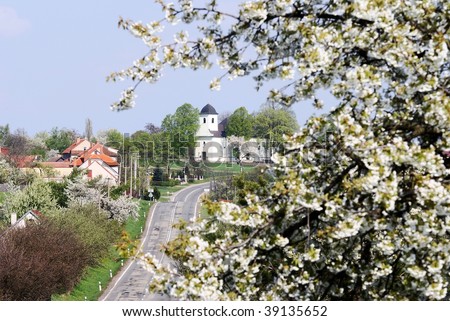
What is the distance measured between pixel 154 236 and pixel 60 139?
89620 mm

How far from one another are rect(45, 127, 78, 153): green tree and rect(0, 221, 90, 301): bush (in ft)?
339

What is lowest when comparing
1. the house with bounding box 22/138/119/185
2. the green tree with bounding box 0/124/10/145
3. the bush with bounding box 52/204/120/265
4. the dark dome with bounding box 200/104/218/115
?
the bush with bounding box 52/204/120/265

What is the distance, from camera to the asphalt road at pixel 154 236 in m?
38.9

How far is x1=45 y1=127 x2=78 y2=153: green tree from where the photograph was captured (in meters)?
142

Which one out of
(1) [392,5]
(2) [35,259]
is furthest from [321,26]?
(2) [35,259]

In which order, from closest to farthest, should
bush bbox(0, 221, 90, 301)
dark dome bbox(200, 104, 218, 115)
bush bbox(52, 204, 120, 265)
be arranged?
bush bbox(0, 221, 90, 301) → bush bbox(52, 204, 120, 265) → dark dome bbox(200, 104, 218, 115)

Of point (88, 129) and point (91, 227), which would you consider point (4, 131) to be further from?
point (91, 227)

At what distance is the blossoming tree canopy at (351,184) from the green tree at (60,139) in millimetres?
139431

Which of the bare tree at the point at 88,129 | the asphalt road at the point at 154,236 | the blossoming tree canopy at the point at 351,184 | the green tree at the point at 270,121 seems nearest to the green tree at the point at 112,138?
the bare tree at the point at 88,129

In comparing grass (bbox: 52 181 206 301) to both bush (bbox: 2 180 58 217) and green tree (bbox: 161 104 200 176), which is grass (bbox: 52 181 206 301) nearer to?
bush (bbox: 2 180 58 217)

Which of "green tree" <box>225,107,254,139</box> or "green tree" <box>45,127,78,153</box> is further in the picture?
"green tree" <box>45,127,78,153</box>

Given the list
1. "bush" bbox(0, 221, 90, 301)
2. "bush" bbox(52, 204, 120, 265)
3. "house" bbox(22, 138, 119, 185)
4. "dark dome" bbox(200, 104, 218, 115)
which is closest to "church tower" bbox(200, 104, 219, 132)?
"dark dome" bbox(200, 104, 218, 115)

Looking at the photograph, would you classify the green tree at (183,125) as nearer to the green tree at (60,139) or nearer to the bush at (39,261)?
the green tree at (60,139)

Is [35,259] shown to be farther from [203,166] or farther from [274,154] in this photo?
[203,166]
